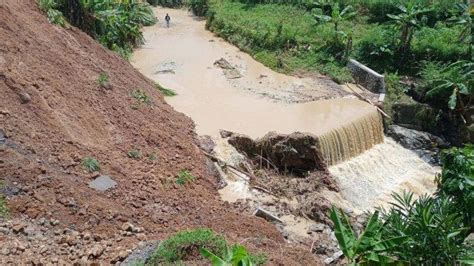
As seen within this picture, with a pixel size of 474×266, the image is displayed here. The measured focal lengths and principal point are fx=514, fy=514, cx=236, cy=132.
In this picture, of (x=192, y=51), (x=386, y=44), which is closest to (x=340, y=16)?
(x=386, y=44)

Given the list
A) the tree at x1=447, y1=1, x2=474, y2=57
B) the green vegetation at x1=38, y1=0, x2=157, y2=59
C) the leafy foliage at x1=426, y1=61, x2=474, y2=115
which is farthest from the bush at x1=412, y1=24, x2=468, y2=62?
the green vegetation at x1=38, y1=0, x2=157, y2=59

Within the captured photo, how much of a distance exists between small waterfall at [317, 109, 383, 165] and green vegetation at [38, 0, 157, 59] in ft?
31.4

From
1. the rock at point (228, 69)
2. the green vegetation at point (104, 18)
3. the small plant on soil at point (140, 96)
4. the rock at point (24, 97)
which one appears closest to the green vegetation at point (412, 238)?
the rock at point (24, 97)

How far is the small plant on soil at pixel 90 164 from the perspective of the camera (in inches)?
421

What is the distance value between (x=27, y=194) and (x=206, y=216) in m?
3.55

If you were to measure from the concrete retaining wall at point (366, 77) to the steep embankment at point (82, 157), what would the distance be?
8.79m

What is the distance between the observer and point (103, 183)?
1052 cm

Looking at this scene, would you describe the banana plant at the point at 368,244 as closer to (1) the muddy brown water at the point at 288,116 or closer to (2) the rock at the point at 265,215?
(2) the rock at the point at 265,215

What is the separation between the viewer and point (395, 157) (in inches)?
719

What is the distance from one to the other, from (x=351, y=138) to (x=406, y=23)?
25.0 feet

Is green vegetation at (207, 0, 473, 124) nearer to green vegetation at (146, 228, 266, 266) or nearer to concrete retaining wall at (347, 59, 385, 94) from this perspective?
concrete retaining wall at (347, 59, 385, 94)

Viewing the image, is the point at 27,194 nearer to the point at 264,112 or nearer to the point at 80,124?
the point at 80,124

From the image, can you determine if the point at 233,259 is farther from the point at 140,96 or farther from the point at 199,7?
the point at 199,7

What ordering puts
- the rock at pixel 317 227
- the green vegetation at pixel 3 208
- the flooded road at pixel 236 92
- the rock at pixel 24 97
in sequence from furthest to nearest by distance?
the flooded road at pixel 236 92 → the rock at pixel 317 227 → the rock at pixel 24 97 → the green vegetation at pixel 3 208
